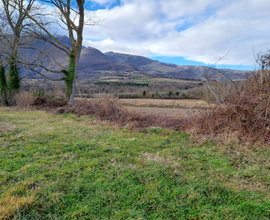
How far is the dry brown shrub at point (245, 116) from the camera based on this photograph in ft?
19.4

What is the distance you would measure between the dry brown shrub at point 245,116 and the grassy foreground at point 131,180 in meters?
0.91

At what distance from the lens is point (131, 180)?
137 inches

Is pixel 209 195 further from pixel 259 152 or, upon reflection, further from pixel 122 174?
pixel 259 152

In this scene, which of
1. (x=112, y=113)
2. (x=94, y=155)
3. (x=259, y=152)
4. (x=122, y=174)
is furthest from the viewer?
(x=112, y=113)

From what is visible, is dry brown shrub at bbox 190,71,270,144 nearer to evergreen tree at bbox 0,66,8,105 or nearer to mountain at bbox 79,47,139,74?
evergreen tree at bbox 0,66,8,105

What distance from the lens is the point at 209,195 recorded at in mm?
3084

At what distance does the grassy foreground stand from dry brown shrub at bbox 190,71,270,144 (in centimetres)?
91

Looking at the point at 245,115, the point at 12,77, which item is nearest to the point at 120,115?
the point at 245,115

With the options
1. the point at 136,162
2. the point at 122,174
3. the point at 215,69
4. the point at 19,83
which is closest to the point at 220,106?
the point at 215,69

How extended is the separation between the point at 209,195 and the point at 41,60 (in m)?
16.6

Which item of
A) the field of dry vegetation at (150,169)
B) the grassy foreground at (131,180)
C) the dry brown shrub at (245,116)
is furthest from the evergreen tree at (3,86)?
the dry brown shrub at (245,116)

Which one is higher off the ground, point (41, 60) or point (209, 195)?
point (41, 60)

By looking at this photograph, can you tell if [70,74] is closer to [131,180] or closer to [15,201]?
[131,180]

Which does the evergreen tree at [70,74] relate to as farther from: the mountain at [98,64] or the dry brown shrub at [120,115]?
the mountain at [98,64]
